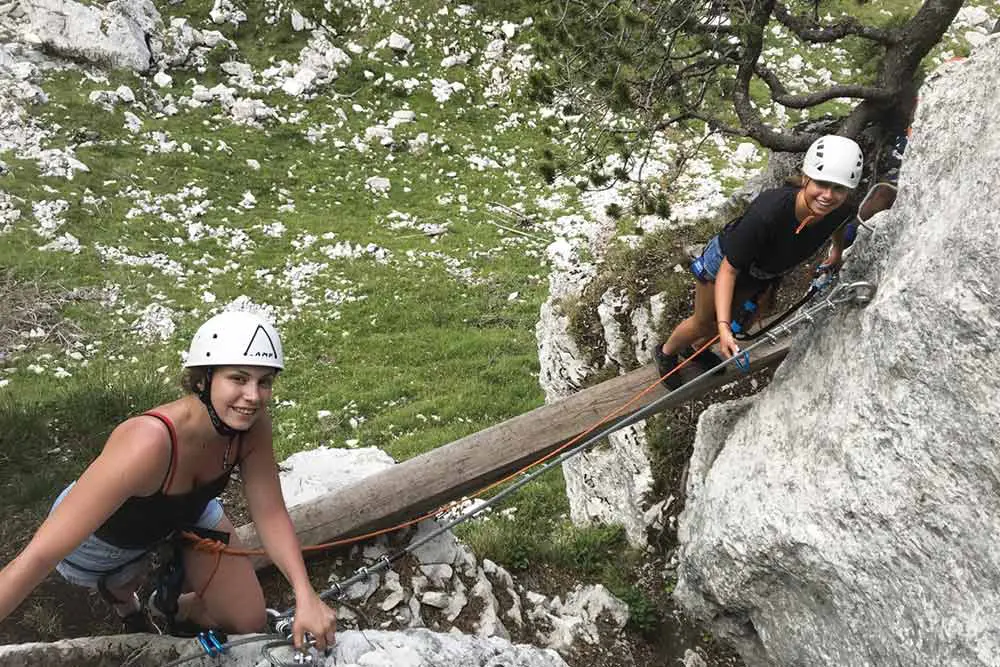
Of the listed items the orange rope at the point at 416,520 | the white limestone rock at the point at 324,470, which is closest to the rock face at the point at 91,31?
the white limestone rock at the point at 324,470

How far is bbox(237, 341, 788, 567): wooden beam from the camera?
5.58 metres

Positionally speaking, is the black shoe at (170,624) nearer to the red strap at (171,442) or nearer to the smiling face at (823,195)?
the red strap at (171,442)

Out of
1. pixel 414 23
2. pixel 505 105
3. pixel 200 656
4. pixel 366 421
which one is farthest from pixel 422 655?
pixel 414 23

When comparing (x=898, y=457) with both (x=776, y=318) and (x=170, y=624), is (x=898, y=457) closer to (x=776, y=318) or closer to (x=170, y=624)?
(x=776, y=318)

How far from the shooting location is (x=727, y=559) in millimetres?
4652

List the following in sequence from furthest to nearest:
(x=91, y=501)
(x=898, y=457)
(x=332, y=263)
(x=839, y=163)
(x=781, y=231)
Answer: (x=332, y=263), (x=781, y=231), (x=839, y=163), (x=898, y=457), (x=91, y=501)

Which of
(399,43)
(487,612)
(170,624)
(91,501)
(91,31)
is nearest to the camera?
(91,501)

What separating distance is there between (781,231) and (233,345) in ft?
12.1

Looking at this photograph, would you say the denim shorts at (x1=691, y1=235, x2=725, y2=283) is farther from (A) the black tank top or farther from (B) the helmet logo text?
(A) the black tank top

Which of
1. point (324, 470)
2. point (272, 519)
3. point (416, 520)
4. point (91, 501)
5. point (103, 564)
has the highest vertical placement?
point (324, 470)

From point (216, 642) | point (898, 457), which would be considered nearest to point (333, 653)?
point (216, 642)

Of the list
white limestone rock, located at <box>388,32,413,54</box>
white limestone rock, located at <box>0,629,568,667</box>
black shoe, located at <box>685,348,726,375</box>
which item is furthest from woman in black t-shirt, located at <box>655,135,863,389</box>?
white limestone rock, located at <box>388,32,413,54</box>

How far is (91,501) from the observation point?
3092 mm

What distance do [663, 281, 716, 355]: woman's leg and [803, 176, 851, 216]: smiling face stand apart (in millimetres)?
1021
